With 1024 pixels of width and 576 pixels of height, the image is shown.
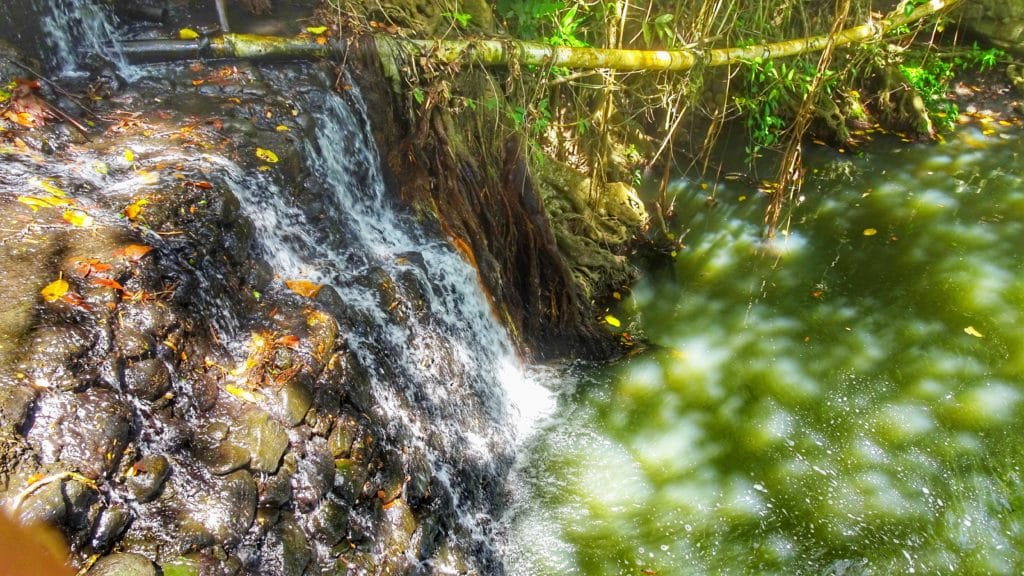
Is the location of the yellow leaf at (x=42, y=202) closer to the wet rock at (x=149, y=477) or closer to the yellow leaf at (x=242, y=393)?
the yellow leaf at (x=242, y=393)

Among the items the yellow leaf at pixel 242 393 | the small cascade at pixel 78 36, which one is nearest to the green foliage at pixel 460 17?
the small cascade at pixel 78 36

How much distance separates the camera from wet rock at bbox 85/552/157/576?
169 cm

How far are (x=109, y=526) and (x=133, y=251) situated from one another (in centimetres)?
107

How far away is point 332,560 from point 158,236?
1555 millimetres

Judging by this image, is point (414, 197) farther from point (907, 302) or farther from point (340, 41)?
point (907, 302)

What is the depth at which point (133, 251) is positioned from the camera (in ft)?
7.50

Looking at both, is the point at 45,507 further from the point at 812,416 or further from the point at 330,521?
the point at 812,416

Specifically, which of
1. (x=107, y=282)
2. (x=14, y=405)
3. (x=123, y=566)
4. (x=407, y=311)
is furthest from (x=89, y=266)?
(x=407, y=311)

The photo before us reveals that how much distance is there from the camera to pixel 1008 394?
11.6ft

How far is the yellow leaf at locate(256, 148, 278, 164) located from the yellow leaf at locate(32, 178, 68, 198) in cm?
94

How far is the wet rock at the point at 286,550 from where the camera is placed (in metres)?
2.09

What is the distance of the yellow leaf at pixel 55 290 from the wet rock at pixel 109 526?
0.80 meters

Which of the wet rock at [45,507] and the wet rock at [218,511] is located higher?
the wet rock at [45,507]

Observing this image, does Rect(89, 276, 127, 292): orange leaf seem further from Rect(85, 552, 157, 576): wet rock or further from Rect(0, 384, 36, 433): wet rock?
Rect(85, 552, 157, 576): wet rock
